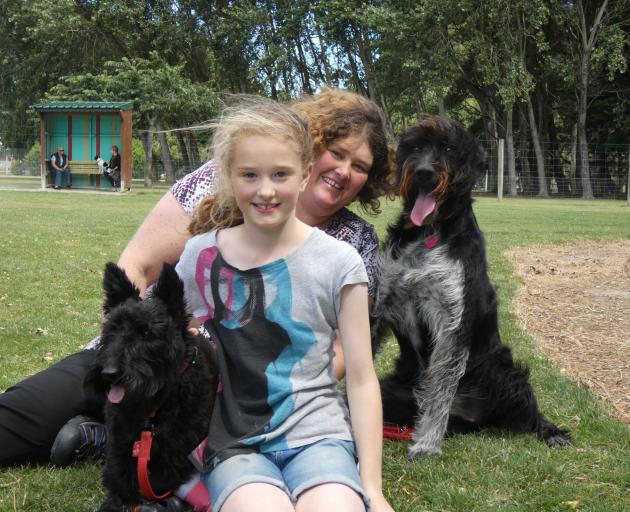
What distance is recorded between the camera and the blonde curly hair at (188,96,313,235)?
9.98 feet

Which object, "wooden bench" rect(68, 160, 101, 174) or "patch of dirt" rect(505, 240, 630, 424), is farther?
"wooden bench" rect(68, 160, 101, 174)

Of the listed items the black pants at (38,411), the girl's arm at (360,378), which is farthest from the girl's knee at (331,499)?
the black pants at (38,411)

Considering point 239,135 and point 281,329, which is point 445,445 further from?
point 239,135

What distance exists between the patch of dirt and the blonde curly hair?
3139mm

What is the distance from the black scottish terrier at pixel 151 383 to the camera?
2.80 meters

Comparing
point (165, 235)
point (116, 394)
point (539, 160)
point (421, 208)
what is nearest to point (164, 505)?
point (116, 394)

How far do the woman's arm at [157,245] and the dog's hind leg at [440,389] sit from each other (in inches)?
65.5

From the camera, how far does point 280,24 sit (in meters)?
42.9

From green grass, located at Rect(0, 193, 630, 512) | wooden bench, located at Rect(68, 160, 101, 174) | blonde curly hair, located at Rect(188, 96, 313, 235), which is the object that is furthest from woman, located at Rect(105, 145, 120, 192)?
blonde curly hair, located at Rect(188, 96, 313, 235)

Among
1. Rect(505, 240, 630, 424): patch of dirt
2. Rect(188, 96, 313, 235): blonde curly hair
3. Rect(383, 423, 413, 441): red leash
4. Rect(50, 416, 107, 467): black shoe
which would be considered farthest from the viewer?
Rect(505, 240, 630, 424): patch of dirt

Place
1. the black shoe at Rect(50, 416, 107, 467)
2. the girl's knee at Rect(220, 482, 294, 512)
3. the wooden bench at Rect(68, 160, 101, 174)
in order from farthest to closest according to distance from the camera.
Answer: the wooden bench at Rect(68, 160, 101, 174), the black shoe at Rect(50, 416, 107, 467), the girl's knee at Rect(220, 482, 294, 512)

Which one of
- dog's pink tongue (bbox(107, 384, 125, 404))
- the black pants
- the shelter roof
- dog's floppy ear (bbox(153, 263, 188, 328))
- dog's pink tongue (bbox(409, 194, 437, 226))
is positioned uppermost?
the shelter roof

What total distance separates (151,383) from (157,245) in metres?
1.26

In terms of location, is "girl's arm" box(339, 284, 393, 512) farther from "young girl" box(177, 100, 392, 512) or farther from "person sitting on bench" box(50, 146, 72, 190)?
"person sitting on bench" box(50, 146, 72, 190)
